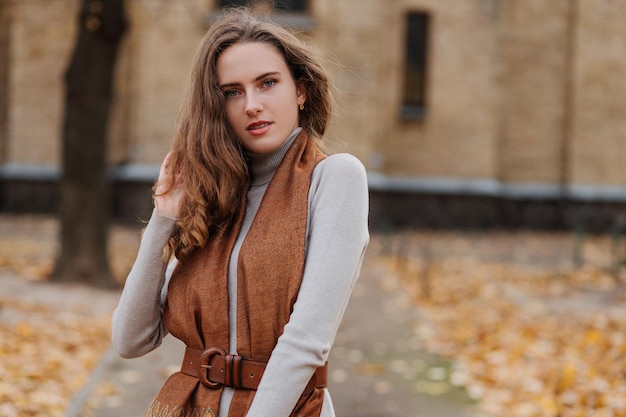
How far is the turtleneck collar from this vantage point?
2.07 m

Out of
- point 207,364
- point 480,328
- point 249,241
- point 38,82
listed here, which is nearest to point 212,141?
point 249,241

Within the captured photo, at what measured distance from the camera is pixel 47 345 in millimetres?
7004

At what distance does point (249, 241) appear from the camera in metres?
1.95

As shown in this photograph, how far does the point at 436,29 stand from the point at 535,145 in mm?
3774

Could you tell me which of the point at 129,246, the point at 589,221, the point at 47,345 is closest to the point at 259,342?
the point at 47,345

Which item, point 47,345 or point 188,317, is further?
point 47,345

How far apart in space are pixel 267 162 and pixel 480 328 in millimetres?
6982

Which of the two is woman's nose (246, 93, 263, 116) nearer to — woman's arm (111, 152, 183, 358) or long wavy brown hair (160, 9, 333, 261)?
long wavy brown hair (160, 9, 333, 261)

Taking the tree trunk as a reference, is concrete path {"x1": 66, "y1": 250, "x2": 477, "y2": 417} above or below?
below

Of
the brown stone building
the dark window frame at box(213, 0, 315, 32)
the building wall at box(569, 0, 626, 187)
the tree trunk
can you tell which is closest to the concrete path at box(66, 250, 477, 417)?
the tree trunk

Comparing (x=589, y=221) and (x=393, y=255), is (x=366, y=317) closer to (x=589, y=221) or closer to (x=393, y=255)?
(x=393, y=255)

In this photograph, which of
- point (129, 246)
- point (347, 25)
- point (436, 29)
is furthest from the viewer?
point (436, 29)

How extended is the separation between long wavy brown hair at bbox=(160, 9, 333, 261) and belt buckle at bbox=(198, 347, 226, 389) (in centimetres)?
25

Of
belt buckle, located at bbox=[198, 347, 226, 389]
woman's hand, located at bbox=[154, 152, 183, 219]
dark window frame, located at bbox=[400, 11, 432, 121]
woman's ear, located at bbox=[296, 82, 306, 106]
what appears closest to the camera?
belt buckle, located at bbox=[198, 347, 226, 389]
